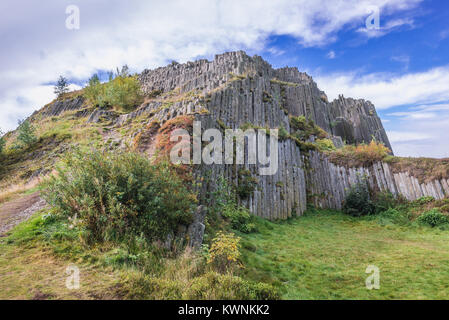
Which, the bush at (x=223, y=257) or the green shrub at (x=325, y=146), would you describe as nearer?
the bush at (x=223, y=257)

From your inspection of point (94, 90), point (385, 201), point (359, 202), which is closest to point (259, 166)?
point (359, 202)

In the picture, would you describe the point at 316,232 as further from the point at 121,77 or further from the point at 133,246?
the point at 121,77

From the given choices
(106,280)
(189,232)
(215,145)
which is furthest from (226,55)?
(106,280)

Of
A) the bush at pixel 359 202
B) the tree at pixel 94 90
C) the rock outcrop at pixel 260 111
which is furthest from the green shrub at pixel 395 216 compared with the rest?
the tree at pixel 94 90

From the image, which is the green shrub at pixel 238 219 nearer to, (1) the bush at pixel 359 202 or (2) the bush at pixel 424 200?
(1) the bush at pixel 359 202

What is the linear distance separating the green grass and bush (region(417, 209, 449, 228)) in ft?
1.98

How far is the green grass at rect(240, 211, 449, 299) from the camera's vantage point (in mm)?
4938

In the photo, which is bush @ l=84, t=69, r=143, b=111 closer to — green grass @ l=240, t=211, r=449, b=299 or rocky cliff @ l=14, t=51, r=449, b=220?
rocky cliff @ l=14, t=51, r=449, b=220

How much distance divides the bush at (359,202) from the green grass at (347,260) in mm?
1797

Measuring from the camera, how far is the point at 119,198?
558 cm

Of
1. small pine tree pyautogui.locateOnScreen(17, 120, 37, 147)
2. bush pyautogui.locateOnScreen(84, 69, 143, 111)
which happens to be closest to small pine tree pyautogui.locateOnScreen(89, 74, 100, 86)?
bush pyautogui.locateOnScreen(84, 69, 143, 111)

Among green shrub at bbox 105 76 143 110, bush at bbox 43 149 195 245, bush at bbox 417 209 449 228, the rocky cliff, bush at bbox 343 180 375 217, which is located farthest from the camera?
green shrub at bbox 105 76 143 110

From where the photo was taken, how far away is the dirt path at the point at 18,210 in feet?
20.4
